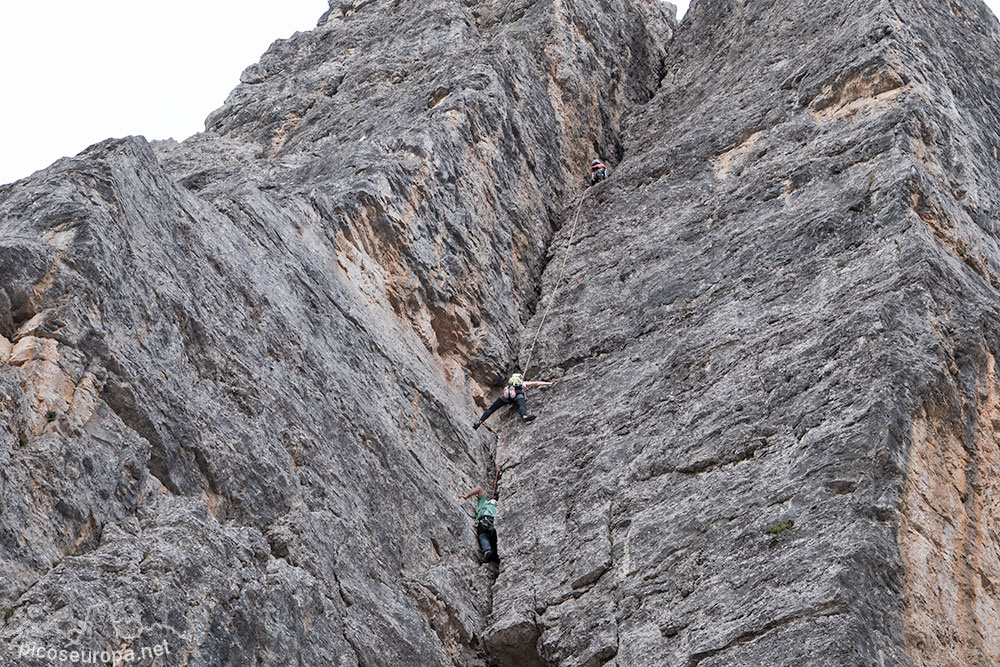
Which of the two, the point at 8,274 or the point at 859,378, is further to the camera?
the point at 859,378

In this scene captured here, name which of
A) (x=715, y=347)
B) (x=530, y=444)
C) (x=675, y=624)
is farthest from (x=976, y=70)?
(x=675, y=624)

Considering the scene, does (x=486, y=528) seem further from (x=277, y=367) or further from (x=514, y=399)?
(x=277, y=367)

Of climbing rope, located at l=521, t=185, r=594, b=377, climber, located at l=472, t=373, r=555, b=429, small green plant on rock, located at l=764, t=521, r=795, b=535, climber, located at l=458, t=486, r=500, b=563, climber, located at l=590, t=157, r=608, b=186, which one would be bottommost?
small green plant on rock, located at l=764, t=521, r=795, b=535

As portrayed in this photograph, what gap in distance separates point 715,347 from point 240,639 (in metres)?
7.31

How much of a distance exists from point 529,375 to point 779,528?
20.4ft

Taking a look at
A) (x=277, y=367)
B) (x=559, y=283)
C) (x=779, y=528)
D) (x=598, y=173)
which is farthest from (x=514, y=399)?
(x=598, y=173)

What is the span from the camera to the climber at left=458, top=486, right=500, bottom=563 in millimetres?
15266

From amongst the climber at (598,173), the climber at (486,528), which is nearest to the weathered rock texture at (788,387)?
the climber at (486,528)

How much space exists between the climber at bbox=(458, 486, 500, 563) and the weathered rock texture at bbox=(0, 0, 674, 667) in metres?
0.18

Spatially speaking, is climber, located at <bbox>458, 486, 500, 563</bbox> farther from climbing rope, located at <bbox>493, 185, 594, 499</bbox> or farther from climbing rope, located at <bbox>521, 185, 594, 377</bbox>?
climbing rope, located at <bbox>521, 185, 594, 377</bbox>

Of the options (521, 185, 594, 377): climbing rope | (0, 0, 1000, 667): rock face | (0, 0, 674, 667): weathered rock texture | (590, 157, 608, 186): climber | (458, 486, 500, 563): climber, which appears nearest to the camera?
(0, 0, 674, 667): weathered rock texture

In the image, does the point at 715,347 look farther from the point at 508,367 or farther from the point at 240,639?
the point at 240,639

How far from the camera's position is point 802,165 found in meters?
18.0

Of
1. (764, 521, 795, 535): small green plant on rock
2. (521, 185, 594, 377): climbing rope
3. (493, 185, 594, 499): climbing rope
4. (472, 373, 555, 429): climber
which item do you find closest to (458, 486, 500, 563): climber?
(493, 185, 594, 499): climbing rope
